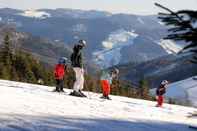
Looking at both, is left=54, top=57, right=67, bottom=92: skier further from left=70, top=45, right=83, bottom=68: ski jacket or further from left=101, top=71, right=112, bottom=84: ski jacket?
left=70, top=45, right=83, bottom=68: ski jacket

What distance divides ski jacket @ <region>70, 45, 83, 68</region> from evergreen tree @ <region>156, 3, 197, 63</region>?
14108 mm

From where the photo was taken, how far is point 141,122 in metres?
15.9

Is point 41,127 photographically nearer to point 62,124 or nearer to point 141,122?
point 62,124

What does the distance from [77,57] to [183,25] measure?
14632 millimetres

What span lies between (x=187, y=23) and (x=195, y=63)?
2.42 ft

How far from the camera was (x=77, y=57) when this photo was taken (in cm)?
2253

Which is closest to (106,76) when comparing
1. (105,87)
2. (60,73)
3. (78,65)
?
(105,87)

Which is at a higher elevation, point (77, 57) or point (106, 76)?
point (77, 57)

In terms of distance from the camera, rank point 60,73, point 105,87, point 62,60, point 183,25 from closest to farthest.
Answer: point 183,25 → point 62,60 → point 60,73 → point 105,87

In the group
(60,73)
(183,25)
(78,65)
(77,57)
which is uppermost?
(183,25)

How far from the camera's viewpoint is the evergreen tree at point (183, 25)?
7.95 metres

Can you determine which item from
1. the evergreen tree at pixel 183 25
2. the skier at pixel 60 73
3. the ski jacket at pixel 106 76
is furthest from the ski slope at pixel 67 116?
the ski jacket at pixel 106 76

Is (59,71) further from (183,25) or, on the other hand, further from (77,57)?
(183,25)

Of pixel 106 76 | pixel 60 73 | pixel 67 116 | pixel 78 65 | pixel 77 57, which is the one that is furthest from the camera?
pixel 106 76
